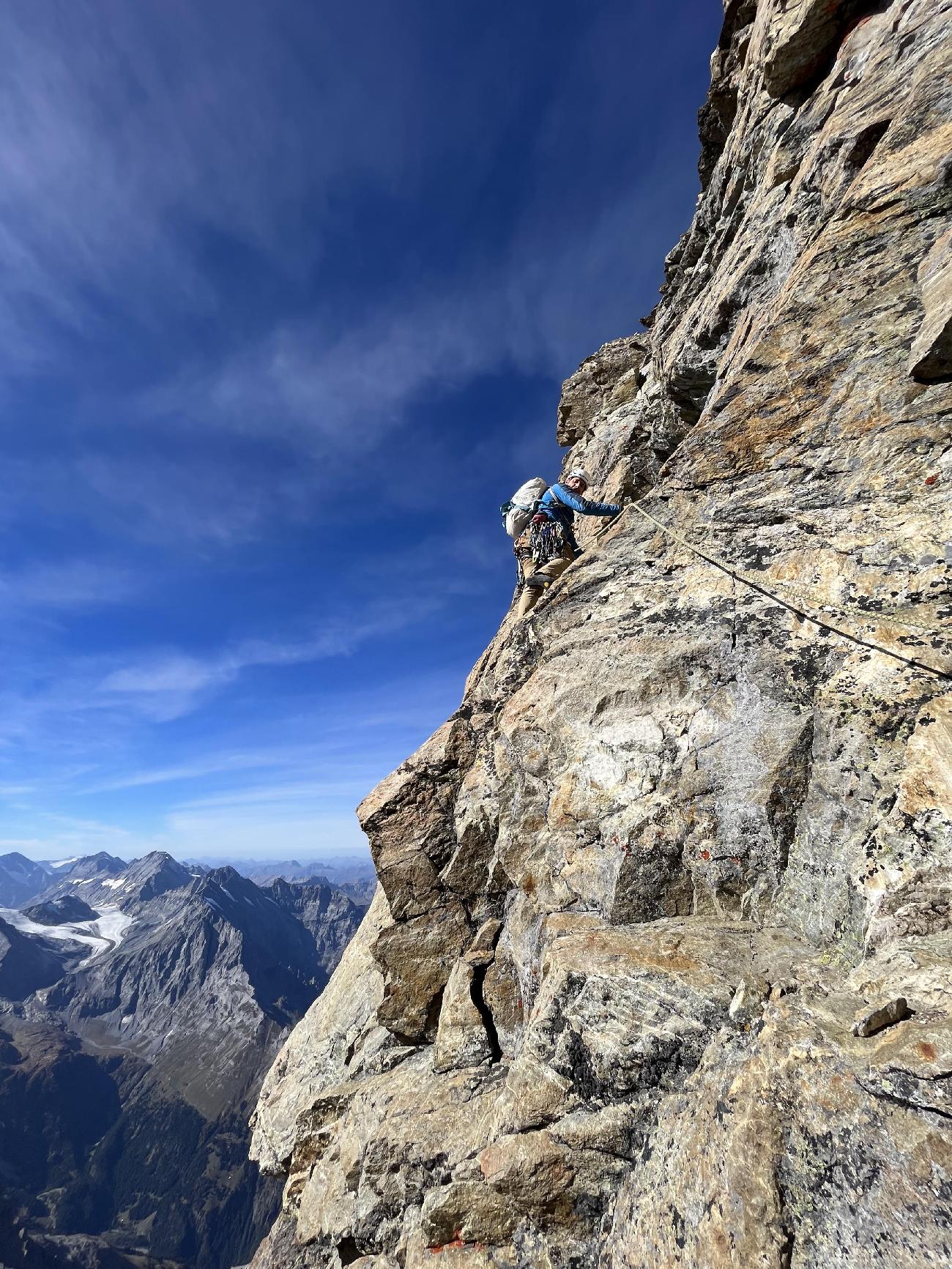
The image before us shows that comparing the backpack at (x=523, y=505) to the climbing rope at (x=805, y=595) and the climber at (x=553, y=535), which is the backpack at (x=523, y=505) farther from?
the climbing rope at (x=805, y=595)

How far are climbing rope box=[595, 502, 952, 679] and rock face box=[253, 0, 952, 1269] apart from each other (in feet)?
0.25

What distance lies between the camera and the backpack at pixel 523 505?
1880 centimetres

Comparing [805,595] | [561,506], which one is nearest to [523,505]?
[561,506]

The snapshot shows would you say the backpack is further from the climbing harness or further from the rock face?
the rock face

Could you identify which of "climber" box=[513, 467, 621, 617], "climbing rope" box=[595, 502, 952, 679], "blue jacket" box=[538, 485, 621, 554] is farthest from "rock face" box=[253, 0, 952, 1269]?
"blue jacket" box=[538, 485, 621, 554]

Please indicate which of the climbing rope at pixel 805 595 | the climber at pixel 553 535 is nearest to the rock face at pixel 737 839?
the climbing rope at pixel 805 595

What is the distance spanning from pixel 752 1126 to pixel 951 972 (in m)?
2.66

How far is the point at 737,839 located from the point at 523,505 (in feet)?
41.7

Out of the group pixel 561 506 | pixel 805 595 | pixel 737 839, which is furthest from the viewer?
pixel 561 506

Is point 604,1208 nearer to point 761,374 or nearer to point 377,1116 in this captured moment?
point 377,1116

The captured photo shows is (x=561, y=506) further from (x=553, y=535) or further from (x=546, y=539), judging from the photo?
(x=546, y=539)

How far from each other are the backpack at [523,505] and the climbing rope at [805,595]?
19.7 feet

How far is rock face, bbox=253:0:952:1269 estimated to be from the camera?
5.97 m

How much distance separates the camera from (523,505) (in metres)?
18.8
